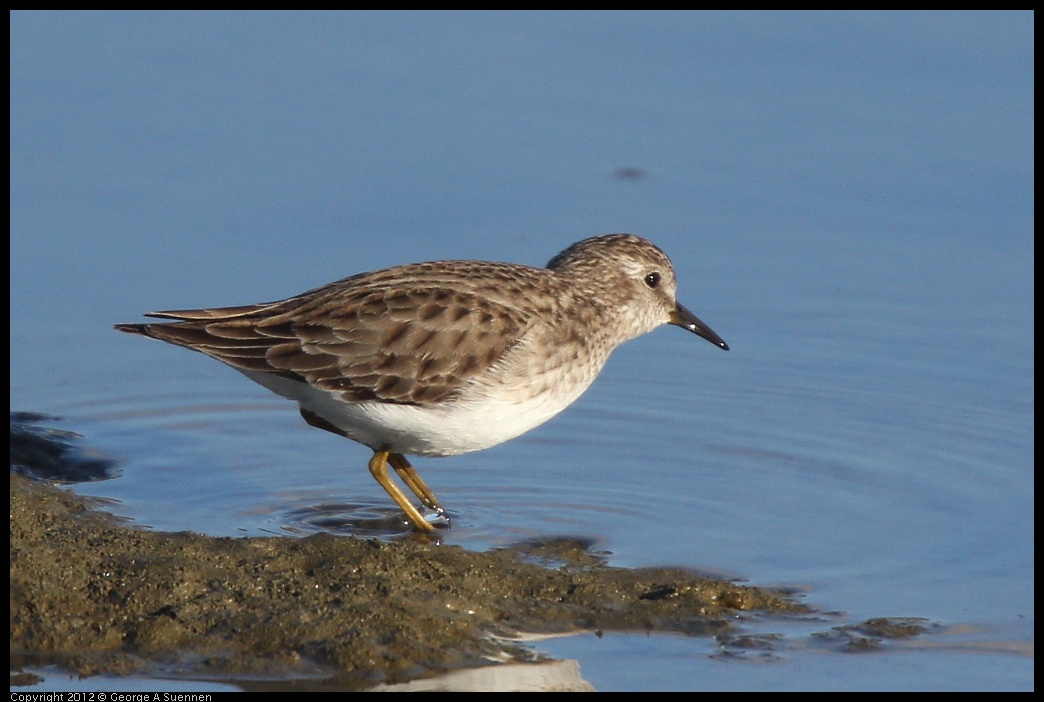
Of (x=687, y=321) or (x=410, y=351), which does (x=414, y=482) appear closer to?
(x=410, y=351)

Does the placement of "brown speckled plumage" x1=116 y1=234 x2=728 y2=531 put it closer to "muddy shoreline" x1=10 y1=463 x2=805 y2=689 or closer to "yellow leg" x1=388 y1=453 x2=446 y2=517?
"yellow leg" x1=388 y1=453 x2=446 y2=517

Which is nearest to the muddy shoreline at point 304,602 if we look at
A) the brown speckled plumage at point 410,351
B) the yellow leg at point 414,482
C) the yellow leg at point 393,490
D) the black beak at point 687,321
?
the yellow leg at point 393,490

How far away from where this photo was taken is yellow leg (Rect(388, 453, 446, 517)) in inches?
385

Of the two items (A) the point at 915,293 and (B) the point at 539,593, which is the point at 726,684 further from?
(A) the point at 915,293

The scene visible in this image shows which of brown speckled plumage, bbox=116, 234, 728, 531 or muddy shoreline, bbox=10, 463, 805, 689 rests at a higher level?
brown speckled plumage, bbox=116, 234, 728, 531

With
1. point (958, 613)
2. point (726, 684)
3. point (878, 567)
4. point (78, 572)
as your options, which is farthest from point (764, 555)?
point (78, 572)

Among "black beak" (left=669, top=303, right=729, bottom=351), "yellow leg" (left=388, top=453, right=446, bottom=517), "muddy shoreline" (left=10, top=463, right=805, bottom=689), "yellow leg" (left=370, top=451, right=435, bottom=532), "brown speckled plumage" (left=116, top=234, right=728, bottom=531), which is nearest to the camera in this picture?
"muddy shoreline" (left=10, top=463, right=805, bottom=689)

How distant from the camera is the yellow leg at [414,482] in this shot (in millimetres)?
9773

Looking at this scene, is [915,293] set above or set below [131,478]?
above

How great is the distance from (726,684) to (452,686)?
1.21m

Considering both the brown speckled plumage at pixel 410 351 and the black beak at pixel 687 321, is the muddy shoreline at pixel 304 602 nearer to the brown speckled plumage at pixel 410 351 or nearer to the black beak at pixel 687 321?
the brown speckled plumage at pixel 410 351

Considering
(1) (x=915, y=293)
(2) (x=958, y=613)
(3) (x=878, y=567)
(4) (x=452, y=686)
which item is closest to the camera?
(4) (x=452, y=686)

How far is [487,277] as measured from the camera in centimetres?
956

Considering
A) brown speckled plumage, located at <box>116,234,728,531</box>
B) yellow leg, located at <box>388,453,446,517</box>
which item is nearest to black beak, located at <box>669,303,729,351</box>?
brown speckled plumage, located at <box>116,234,728,531</box>
